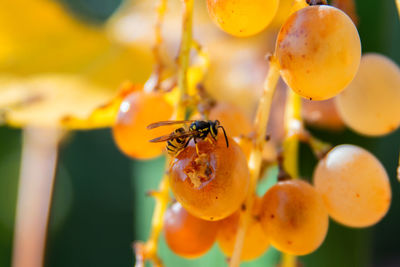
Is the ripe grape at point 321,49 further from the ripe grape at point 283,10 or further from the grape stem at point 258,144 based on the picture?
the ripe grape at point 283,10

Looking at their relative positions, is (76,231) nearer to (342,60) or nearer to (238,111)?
(238,111)

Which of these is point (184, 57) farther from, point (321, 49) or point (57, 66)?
point (57, 66)

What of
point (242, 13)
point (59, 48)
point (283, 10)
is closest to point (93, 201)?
point (59, 48)

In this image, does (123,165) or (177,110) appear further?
(123,165)

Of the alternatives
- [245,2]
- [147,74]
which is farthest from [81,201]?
[245,2]

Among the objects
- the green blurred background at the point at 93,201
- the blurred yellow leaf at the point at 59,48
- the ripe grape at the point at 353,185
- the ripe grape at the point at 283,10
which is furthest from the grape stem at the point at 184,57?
the green blurred background at the point at 93,201

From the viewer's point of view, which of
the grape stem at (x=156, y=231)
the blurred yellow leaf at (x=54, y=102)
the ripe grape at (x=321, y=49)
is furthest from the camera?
the blurred yellow leaf at (x=54, y=102)

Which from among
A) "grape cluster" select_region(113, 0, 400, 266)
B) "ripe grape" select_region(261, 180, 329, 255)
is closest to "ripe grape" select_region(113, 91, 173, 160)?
"grape cluster" select_region(113, 0, 400, 266)
